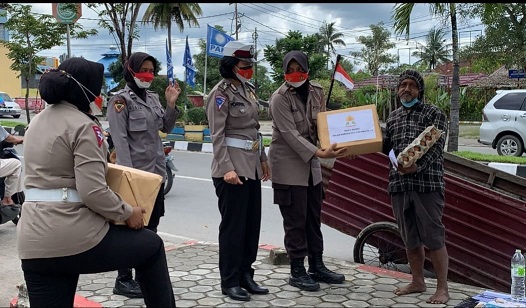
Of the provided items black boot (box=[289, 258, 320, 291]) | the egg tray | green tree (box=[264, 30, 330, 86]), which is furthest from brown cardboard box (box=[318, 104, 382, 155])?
green tree (box=[264, 30, 330, 86])

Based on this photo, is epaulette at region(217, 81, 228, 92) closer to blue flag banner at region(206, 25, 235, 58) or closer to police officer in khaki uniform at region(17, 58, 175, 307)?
police officer in khaki uniform at region(17, 58, 175, 307)

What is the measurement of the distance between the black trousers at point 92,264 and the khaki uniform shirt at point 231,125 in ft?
3.95

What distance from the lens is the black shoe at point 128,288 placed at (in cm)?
434

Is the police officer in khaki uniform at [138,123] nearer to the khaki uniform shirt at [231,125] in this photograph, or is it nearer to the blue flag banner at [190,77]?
the khaki uniform shirt at [231,125]

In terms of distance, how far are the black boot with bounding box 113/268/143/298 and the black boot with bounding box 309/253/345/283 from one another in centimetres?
135

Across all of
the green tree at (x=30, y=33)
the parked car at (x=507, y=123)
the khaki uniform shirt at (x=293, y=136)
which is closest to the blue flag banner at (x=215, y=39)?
the green tree at (x=30, y=33)

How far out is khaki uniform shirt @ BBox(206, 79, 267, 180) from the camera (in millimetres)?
4215

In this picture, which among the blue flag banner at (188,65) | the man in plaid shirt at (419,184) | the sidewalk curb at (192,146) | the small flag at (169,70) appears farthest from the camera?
the blue flag banner at (188,65)

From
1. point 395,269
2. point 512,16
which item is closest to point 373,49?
point 512,16

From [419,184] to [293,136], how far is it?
0.95 metres

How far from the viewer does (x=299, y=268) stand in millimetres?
4531

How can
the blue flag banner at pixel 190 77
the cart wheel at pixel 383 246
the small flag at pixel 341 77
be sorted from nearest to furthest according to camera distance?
1. the small flag at pixel 341 77
2. the cart wheel at pixel 383 246
3. the blue flag banner at pixel 190 77

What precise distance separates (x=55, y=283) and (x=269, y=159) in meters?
2.07

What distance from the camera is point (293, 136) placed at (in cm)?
438
